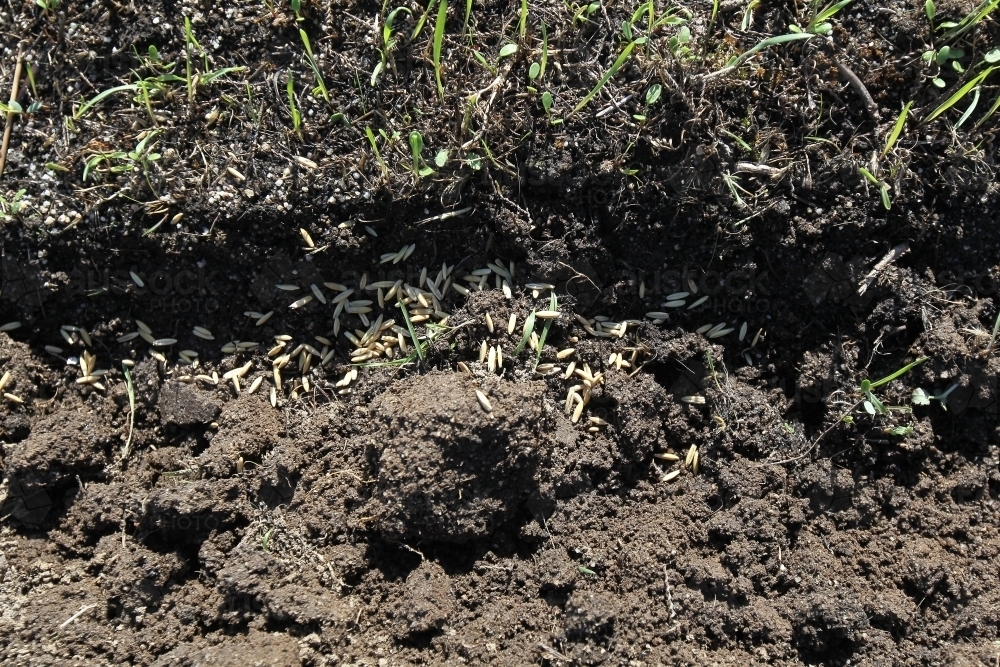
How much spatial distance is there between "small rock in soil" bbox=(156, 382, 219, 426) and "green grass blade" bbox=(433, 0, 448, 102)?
4.01 ft

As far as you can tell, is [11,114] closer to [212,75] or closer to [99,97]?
[99,97]

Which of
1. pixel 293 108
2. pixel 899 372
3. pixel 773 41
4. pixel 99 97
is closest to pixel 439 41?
pixel 293 108

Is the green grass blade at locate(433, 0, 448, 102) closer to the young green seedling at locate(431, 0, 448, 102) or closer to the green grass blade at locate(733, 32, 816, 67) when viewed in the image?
the young green seedling at locate(431, 0, 448, 102)

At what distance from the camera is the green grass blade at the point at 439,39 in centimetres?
215

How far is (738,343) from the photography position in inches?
95.0

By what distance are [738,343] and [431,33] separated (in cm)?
140

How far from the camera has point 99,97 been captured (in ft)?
7.66

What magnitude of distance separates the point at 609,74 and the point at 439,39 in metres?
0.52

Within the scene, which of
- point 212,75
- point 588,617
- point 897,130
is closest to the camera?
point 588,617

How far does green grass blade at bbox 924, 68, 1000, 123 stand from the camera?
2234 mm

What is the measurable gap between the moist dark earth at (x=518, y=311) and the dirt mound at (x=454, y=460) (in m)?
0.02

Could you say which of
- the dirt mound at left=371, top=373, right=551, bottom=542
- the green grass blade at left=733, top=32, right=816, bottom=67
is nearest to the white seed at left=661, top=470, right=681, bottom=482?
the dirt mound at left=371, top=373, right=551, bottom=542

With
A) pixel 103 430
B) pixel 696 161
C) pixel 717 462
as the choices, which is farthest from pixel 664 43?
pixel 103 430

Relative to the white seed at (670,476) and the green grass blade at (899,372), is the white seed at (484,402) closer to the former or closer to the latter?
the white seed at (670,476)
